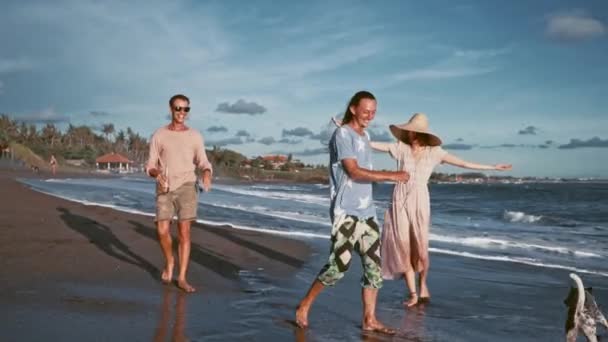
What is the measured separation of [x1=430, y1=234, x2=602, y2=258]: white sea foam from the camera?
968 centimetres

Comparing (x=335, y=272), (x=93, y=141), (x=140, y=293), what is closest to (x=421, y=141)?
(x=335, y=272)

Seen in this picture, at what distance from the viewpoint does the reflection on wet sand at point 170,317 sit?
361cm

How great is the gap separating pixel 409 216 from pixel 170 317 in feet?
8.12

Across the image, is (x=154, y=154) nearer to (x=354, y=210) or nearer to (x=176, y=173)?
(x=176, y=173)

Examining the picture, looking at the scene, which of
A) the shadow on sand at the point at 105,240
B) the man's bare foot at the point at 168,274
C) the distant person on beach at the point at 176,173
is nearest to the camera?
the distant person on beach at the point at 176,173

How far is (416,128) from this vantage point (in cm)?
512

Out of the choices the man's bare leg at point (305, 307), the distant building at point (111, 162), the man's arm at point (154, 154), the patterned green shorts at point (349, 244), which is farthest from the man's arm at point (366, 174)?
the distant building at point (111, 162)

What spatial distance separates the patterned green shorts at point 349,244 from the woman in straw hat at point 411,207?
4.26 ft

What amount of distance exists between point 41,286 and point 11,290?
0.83 feet

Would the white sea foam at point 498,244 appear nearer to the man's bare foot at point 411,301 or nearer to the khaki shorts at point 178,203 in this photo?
the man's bare foot at point 411,301

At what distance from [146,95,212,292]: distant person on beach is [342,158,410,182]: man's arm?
1798 mm

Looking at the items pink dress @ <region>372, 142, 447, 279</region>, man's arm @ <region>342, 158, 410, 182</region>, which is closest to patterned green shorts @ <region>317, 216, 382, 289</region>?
man's arm @ <region>342, 158, 410, 182</region>

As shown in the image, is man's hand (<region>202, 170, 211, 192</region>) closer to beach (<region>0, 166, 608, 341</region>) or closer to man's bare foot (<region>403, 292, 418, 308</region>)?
beach (<region>0, 166, 608, 341</region>)

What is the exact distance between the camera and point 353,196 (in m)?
3.96
